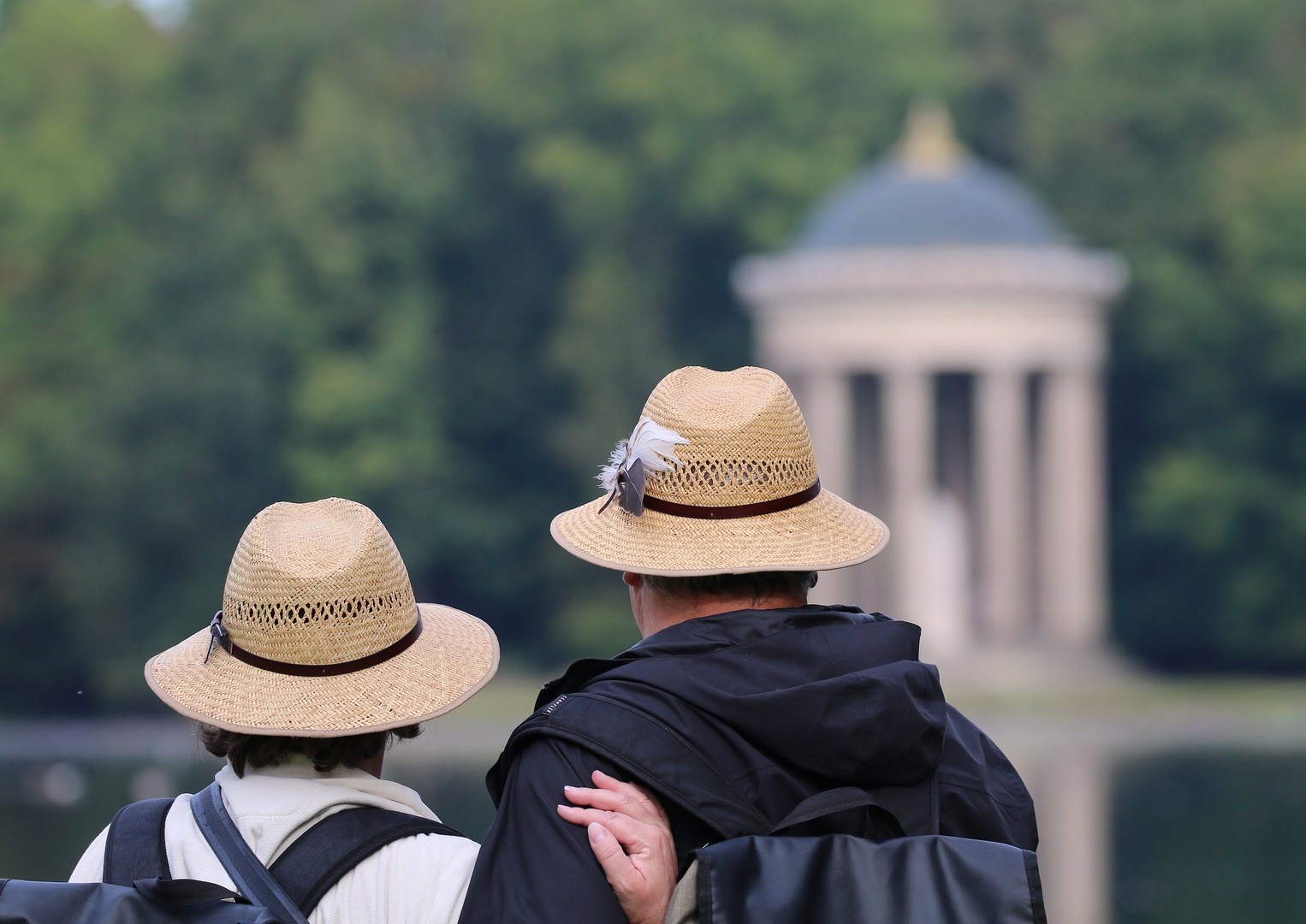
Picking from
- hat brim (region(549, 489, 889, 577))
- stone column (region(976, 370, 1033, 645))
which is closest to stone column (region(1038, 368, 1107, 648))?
stone column (region(976, 370, 1033, 645))

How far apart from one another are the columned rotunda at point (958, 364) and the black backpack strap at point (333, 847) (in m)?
34.3

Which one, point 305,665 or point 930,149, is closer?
point 305,665

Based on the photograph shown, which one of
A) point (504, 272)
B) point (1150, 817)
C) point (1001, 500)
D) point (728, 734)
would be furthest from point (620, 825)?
point (504, 272)

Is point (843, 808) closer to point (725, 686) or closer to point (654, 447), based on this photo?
point (725, 686)

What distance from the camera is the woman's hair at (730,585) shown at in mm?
3775

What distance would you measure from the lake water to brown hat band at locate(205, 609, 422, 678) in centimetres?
1207

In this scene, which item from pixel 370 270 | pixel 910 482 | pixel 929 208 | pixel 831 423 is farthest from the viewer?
pixel 370 270

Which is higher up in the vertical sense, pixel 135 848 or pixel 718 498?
pixel 718 498

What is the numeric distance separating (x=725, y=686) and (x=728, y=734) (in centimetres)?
9

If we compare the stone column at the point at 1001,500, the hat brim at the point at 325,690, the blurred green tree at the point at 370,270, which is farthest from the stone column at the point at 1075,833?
the blurred green tree at the point at 370,270

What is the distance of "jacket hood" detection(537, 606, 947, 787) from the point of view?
3.49 metres

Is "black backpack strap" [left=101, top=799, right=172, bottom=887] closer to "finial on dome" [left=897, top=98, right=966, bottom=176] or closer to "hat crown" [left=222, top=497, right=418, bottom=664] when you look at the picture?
"hat crown" [left=222, top=497, right=418, bottom=664]

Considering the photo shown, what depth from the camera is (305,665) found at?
376cm

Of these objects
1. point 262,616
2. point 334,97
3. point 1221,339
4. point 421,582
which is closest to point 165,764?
point 421,582
